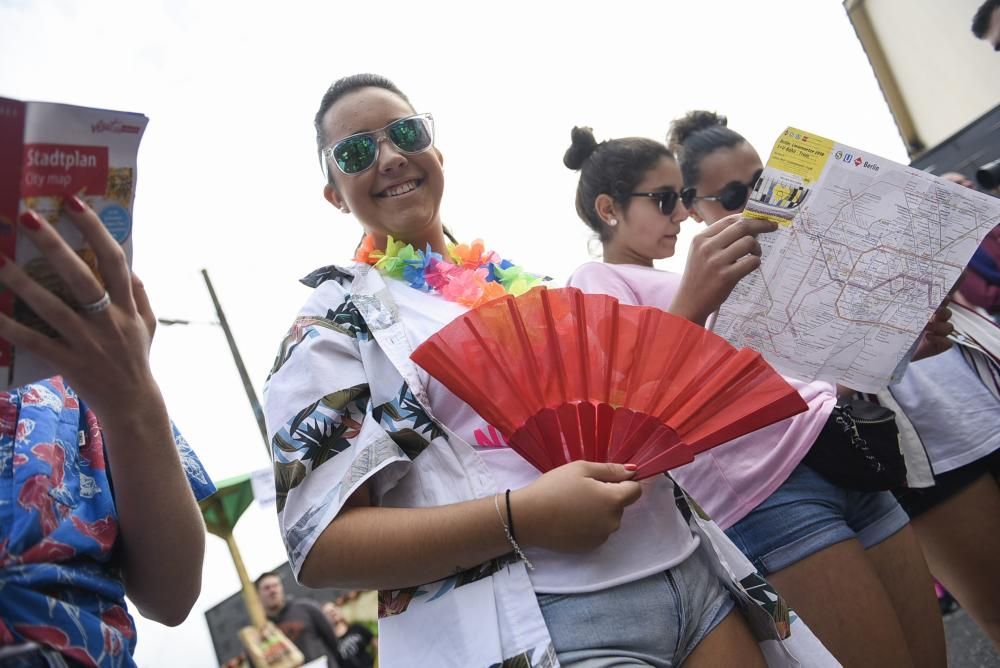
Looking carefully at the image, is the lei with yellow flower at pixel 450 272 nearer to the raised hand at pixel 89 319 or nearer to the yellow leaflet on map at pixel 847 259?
the yellow leaflet on map at pixel 847 259

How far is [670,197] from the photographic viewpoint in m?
2.22

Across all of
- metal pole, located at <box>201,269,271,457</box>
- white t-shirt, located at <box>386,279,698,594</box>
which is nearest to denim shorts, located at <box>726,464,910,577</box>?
white t-shirt, located at <box>386,279,698,594</box>

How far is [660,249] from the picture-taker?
2.17 metres

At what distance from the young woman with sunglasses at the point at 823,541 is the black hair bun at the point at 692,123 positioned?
1231 millimetres

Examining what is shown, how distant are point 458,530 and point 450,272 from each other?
732 mm

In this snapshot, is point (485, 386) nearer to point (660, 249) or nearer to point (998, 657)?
point (660, 249)

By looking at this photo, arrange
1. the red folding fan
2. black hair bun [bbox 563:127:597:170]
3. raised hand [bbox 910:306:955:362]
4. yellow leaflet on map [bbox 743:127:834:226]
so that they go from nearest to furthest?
the red folding fan, yellow leaflet on map [bbox 743:127:834:226], raised hand [bbox 910:306:955:362], black hair bun [bbox 563:127:597:170]

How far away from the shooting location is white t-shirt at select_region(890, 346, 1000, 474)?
191 centimetres

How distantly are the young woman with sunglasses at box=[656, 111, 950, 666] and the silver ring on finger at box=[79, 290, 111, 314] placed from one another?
131cm

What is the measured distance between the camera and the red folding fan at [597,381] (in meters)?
1.12

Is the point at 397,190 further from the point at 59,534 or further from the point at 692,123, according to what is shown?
the point at 692,123

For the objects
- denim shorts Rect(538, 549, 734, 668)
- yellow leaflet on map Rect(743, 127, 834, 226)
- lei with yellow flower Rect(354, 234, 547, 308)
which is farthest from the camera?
lei with yellow flower Rect(354, 234, 547, 308)

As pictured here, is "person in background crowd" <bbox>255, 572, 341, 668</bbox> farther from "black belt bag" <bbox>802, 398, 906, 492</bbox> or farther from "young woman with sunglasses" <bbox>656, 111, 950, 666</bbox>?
"black belt bag" <bbox>802, 398, 906, 492</bbox>

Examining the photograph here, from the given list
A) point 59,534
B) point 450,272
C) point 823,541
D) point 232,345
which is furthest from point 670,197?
point 232,345
